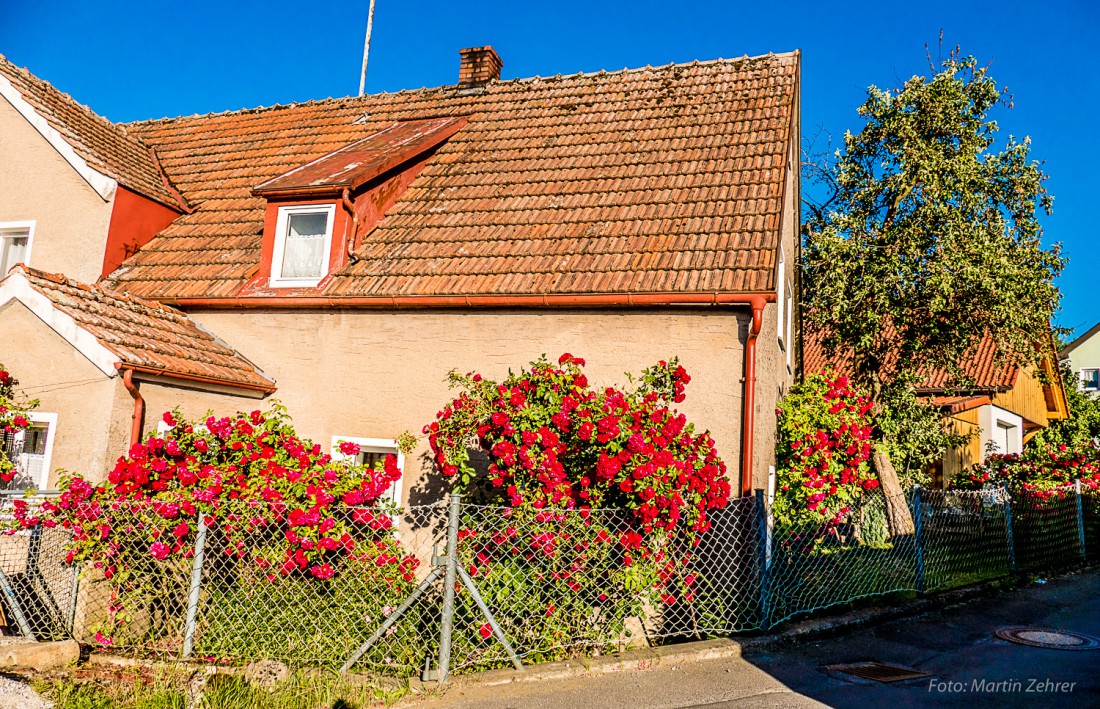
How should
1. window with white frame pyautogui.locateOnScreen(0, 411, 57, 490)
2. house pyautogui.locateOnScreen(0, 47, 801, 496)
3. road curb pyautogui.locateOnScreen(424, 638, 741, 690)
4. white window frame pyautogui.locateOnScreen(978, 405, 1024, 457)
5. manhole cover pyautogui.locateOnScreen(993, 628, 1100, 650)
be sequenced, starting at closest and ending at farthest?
road curb pyautogui.locateOnScreen(424, 638, 741, 690) < manhole cover pyautogui.locateOnScreen(993, 628, 1100, 650) < window with white frame pyautogui.locateOnScreen(0, 411, 57, 490) < house pyautogui.locateOnScreen(0, 47, 801, 496) < white window frame pyautogui.locateOnScreen(978, 405, 1024, 457)

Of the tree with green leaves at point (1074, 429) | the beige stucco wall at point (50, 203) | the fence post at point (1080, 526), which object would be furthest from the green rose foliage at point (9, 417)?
the tree with green leaves at point (1074, 429)

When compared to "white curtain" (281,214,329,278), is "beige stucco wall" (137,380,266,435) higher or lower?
lower

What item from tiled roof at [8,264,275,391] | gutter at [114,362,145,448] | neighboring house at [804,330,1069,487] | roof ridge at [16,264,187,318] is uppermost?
neighboring house at [804,330,1069,487]

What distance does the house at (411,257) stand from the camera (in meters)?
8.26

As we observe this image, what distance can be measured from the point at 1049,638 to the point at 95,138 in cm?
1419

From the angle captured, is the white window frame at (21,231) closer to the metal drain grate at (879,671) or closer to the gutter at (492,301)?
the gutter at (492,301)

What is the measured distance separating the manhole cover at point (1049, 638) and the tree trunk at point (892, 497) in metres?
3.69

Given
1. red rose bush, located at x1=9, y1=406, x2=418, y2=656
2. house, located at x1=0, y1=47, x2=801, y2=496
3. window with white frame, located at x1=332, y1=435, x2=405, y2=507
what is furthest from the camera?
window with white frame, located at x1=332, y1=435, x2=405, y2=507

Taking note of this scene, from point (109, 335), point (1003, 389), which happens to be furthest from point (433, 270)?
point (1003, 389)

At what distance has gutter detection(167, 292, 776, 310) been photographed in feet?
27.0

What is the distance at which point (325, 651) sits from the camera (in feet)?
19.9

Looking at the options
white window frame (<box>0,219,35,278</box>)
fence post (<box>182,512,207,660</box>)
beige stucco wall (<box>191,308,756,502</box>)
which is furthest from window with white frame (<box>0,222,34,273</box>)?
fence post (<box>182,512,207,660</box>)

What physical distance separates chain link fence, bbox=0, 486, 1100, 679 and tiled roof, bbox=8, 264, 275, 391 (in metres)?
1.93

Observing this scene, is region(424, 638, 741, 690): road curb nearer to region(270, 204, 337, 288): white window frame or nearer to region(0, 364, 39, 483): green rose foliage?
region(0, 364, 39, 483): green rose foliage
